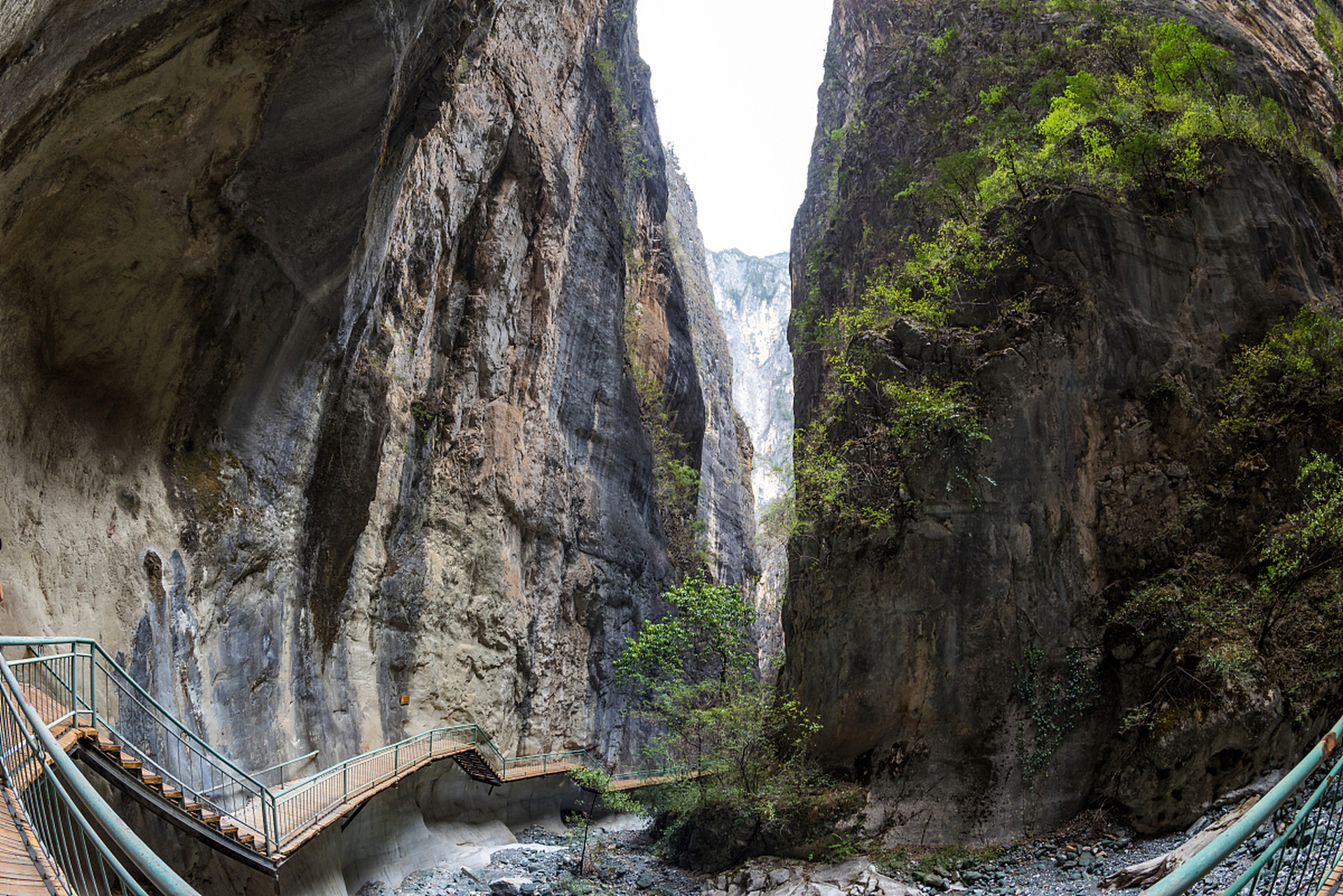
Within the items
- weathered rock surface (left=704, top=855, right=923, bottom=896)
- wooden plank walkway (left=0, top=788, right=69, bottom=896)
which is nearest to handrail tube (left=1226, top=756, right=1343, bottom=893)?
wooden plank walkway (left=0, top=788, right=69, bottom=896)

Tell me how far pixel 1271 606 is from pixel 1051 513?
139 inches

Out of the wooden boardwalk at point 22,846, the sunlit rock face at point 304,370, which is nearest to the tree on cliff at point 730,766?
the sunlit rock face at point 304,370

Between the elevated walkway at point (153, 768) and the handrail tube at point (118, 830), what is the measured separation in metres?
0.04

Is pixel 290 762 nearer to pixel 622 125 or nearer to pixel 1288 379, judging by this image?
pixel 1288 379

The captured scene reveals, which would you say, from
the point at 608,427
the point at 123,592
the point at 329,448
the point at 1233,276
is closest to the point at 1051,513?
the point at 1233,276

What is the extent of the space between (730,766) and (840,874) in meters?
3.99

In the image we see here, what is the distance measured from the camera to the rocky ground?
32.7 feet

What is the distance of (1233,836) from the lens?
10.4 ft

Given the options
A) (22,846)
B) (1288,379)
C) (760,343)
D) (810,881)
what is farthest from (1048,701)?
(760,343)

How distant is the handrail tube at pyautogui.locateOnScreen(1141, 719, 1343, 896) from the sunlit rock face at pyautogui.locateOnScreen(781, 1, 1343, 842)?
7.80 metres

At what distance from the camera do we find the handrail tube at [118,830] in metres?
2.93

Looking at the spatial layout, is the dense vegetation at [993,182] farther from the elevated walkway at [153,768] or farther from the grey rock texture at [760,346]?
the grey rock texture at [760,346]

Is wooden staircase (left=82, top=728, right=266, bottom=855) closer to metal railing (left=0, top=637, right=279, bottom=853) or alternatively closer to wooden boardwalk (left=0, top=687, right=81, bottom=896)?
metal railing (left=0, top=637, right=279, bottom=853)

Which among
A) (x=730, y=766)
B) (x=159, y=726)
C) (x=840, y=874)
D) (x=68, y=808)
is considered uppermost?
→ (x=68, y=808)
